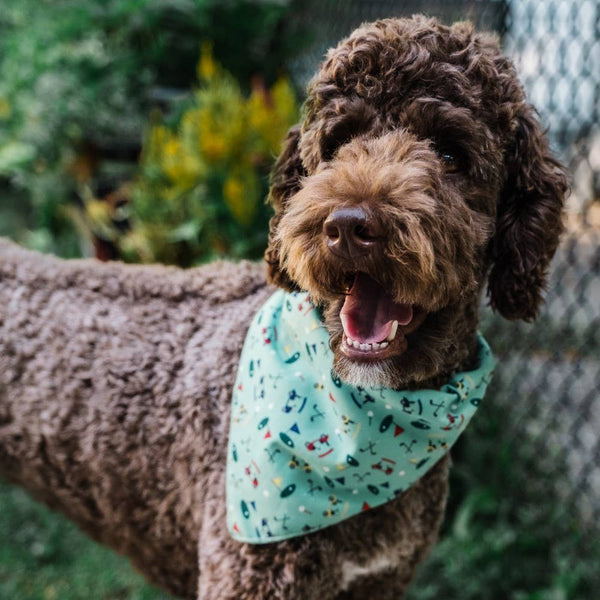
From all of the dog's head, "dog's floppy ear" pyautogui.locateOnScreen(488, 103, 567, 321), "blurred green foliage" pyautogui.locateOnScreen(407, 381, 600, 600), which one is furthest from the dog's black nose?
"blurred green foliage" pyautogui.locateOnScreen(407, 381, 600, 600)

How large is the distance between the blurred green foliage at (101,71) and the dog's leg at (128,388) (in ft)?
9.62

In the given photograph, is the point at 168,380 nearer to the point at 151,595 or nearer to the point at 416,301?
the point at 416,301

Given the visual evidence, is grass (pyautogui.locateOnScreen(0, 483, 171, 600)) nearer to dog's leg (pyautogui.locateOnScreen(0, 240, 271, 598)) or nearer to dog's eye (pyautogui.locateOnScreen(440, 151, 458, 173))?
dog's leg (pyautogui.locateOnScreen(0, 240, 271, 598))

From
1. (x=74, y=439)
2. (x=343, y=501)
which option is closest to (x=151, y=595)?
(x=74, y=439)

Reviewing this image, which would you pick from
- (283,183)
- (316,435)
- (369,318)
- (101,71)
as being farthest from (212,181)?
(369,318)

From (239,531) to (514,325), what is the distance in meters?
1.92

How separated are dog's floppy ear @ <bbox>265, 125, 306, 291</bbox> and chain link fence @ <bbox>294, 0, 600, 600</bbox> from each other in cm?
135

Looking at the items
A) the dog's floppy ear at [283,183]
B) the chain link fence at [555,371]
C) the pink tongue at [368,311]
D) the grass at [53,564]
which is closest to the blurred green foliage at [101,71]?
the chain link fence at [555,371]

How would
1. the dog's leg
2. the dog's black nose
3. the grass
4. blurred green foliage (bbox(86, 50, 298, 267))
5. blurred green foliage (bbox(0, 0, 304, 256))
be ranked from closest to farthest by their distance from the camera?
1. the dog's black nose
2. the dog's leg
3. the grass
4. blurred green foliage (bbox(86, 50, 298, 267))
5. blurred green foliage (bbox(0, 0, 304, 256))

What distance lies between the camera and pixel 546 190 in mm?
1712

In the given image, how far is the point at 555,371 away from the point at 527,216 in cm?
192

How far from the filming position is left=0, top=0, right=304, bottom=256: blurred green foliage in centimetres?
482

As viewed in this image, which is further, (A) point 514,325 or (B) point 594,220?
(A) point 514,325

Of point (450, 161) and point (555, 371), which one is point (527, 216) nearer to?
point (450, 161)
